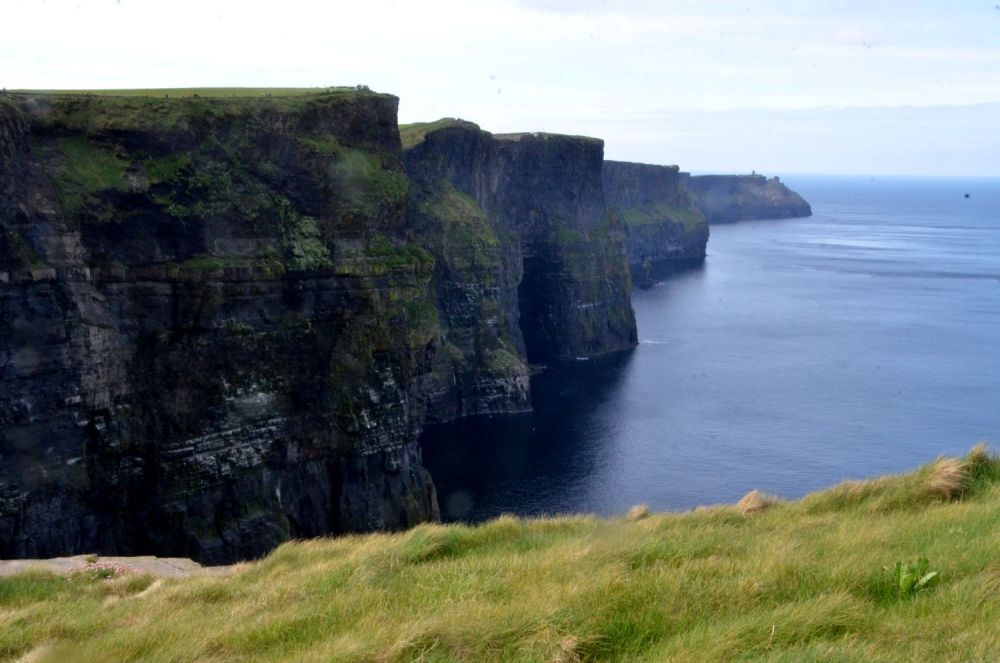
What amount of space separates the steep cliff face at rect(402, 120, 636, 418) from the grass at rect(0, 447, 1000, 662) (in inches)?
2722

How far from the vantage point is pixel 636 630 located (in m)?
10.5

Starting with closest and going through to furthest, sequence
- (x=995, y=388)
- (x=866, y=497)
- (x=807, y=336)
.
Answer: (x=866, y=497), (x=995, y=388), (x=807, y=336)

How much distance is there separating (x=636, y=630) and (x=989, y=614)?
3596 mm

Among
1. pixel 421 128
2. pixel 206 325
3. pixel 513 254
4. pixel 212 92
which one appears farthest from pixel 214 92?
pixel 513 254

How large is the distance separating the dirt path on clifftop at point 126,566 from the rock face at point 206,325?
21.7 meters

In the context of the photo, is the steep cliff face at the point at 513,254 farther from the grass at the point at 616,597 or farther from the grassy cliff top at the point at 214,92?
the grass at the point at 616,597

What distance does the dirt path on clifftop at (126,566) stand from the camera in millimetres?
20870

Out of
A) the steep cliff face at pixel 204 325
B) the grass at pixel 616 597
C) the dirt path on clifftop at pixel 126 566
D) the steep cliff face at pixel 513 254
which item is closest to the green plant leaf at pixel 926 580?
the grass at pixel 616 597

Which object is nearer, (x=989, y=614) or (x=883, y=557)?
(x=989, y=614)

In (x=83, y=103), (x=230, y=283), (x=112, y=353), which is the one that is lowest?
(x=112, y=353)

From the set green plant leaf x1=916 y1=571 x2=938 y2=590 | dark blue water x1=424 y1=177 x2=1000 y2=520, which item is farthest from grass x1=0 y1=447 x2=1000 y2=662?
dark blue water x1=424 y1=177 x2=1000 y2=520

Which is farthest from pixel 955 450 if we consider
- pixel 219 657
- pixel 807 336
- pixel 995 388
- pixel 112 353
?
pixel 219 657

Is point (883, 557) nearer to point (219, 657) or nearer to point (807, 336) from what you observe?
point (219, 657)

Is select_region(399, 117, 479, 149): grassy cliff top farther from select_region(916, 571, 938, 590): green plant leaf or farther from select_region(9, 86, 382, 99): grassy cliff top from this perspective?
select_region(916, 571, 938, 590): green plant leaf
